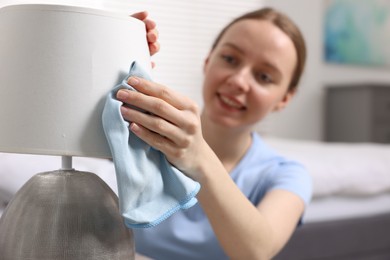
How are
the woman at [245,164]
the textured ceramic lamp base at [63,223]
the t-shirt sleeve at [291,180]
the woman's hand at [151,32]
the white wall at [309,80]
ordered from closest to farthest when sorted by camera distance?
the textured ceramic lamp base at [63,223] → the woman's hand at [151,32] → the woman at [245,164] → the t-shirt sleeve at [291,180] → the white wall at [309,80]

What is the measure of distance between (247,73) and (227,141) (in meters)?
0.17

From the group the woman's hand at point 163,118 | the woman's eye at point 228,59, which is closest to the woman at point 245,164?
the woman's eye at point 228,59

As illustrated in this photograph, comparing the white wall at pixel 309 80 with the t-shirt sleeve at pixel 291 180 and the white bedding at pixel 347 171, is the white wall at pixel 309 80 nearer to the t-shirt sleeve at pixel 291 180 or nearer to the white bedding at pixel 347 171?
the white bedding at pixel 347 171

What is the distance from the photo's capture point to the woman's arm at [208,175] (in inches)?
25.5

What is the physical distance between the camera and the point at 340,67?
15.3 ft

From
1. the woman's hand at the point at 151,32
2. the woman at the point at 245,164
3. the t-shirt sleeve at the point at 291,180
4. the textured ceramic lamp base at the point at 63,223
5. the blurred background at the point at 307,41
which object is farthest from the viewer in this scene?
the blurred background at the point at 307,41

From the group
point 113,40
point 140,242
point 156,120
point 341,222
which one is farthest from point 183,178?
point 341,222

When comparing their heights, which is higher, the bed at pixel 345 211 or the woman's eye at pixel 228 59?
the woman's eye at pixel 228 59

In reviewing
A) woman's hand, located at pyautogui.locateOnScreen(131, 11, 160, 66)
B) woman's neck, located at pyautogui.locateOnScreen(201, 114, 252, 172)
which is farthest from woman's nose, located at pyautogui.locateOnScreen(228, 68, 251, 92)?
woman's hand, located at pyautogui.locateOnScreen(131, 11, 160, 66)

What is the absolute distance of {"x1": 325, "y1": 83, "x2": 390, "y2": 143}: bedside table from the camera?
4.22 metres

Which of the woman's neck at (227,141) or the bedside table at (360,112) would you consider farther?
the bedside table at (360,112)

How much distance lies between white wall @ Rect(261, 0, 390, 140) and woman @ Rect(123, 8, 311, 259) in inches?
115

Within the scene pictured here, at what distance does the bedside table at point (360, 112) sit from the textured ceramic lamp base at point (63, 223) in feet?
12.5

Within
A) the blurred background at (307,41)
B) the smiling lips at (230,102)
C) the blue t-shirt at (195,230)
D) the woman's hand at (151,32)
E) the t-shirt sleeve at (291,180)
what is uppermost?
the woman's hand at (151,32)
